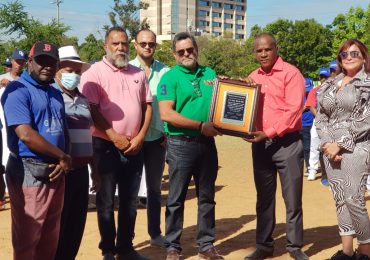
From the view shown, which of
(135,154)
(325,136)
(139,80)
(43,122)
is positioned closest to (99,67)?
(139,80)

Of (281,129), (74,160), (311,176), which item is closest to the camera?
(74,160)

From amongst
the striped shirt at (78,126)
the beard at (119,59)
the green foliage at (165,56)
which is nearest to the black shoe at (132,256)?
the striped shirt at (78,126)

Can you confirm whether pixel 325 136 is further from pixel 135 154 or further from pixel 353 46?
pixel 135 154

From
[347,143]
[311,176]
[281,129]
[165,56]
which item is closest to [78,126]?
[281,129]

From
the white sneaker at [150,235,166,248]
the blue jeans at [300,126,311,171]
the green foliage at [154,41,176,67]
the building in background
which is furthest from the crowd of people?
the building in background

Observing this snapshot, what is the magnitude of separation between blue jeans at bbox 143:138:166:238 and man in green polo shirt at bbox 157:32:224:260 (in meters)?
0.62

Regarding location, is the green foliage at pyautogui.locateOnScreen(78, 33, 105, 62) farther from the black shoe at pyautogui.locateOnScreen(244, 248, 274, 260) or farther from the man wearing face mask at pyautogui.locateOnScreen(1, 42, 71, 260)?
the man wearing face mask at pyautogui.locateOnScreen(1, 42, 71, 260)

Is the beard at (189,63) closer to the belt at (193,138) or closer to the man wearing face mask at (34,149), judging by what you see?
the belt at (193,138)

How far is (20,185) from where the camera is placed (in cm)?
421

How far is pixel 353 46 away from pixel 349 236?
186cm

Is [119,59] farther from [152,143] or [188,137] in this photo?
[152,143]

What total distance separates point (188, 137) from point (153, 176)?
103 centimetres

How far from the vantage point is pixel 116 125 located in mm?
5480

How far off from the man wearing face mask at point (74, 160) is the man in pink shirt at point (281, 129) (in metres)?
1.78
